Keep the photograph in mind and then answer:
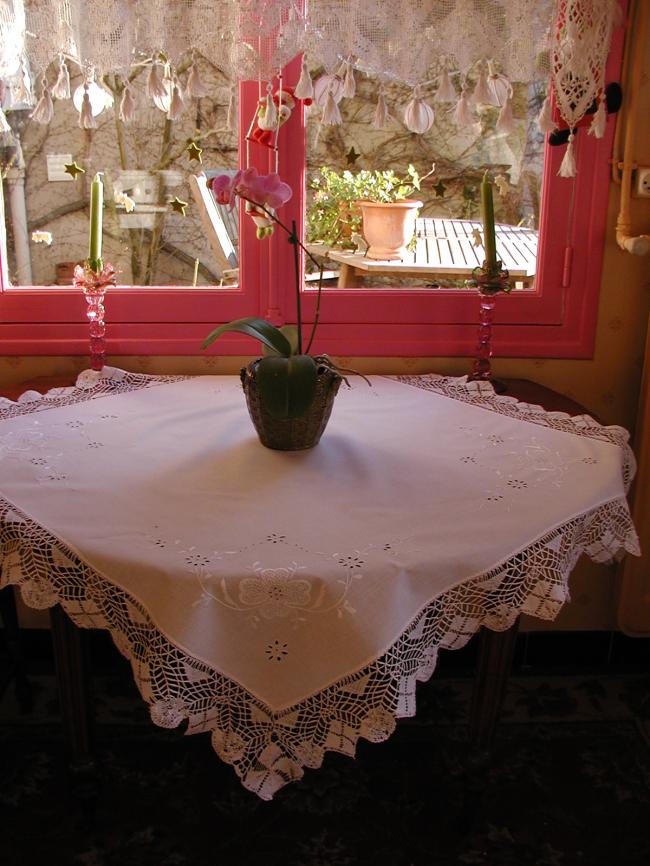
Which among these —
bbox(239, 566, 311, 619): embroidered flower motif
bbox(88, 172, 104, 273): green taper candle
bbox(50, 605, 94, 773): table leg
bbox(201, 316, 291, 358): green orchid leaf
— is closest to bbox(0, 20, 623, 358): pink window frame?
bbox(88, 172, 104, 273): green taper candle

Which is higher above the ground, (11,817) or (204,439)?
(204,439)

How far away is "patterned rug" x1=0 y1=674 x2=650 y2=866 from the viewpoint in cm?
163

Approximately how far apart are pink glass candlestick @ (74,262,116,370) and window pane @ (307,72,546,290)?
0.49 m

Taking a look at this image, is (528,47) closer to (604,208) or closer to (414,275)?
(604,208)

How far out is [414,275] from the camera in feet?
6.80

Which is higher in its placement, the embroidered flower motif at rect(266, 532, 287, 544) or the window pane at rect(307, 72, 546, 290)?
the window pane at rect(307, 72, 546, 290)

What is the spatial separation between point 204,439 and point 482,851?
963 millimetres

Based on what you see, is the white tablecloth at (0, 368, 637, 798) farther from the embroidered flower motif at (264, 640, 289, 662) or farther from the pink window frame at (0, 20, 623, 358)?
the pink window frame at (0, 20, 623, 358)

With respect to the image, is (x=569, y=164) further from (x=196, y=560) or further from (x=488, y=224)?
(x=196, y=560)

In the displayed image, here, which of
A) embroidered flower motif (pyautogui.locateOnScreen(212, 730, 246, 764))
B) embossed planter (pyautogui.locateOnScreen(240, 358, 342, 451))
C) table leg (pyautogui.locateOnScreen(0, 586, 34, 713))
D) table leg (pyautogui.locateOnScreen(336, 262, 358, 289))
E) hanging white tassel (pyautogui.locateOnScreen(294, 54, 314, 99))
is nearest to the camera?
embroidered flower motif (pyautogui.locateOnScreen(212, 730, 246, 764))

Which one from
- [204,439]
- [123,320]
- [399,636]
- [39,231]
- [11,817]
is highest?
[39,231]

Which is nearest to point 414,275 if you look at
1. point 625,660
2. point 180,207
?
point 180,207

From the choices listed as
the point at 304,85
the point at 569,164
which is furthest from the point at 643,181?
the point at 304,85

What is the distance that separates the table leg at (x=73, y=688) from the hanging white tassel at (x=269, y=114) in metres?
1.00
